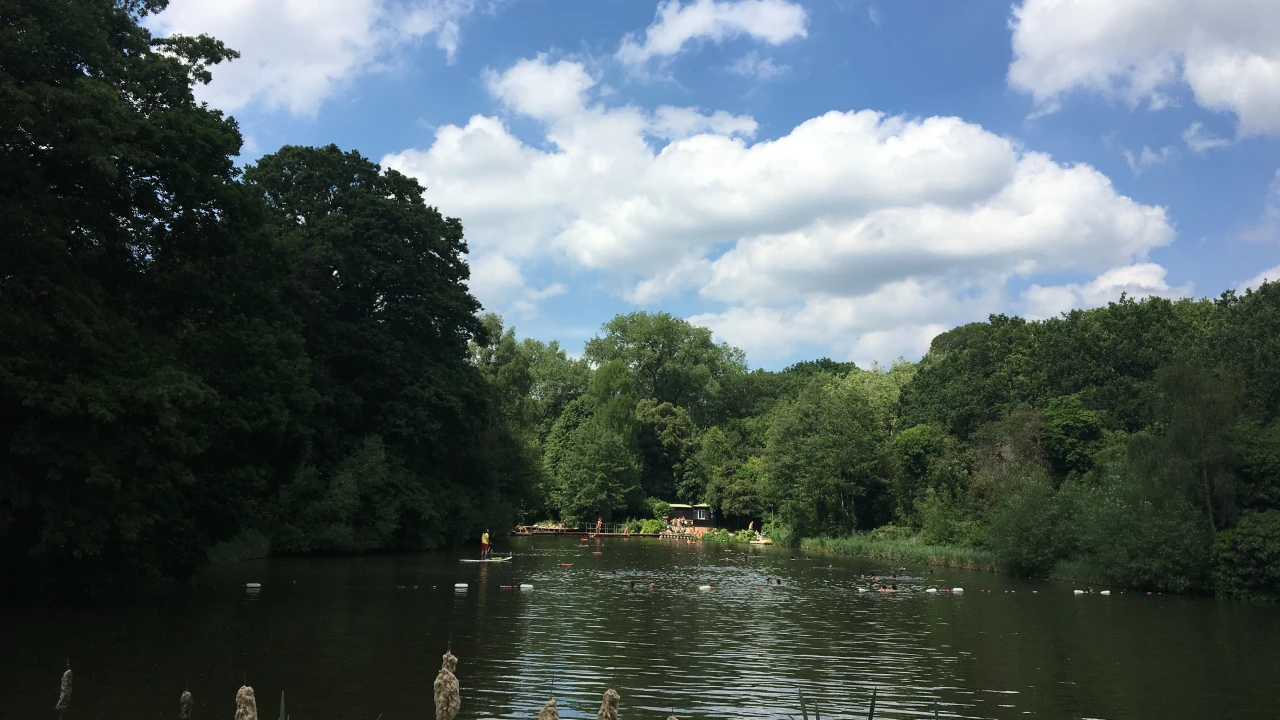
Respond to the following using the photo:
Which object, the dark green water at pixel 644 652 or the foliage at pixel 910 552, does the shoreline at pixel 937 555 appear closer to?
the foliage at pixel 910 552

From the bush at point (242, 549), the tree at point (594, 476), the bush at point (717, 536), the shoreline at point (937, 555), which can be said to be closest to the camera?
the bush at point (242, 549)

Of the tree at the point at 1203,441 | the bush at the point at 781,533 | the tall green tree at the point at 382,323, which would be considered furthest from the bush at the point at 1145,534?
the bush at the point at 781,533

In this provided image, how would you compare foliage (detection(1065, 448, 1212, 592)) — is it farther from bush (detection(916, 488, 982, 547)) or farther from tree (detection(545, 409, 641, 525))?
tree (detection(545, 409, 641, 525))

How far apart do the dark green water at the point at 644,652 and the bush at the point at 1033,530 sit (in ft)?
23.1

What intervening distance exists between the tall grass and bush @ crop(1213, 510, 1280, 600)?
1182 cm

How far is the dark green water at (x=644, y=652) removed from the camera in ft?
46.9

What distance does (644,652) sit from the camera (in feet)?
63.5

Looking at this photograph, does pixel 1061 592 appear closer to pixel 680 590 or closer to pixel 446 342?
pixel 680 590

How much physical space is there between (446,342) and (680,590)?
78.7ft

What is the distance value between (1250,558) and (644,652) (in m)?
23.0

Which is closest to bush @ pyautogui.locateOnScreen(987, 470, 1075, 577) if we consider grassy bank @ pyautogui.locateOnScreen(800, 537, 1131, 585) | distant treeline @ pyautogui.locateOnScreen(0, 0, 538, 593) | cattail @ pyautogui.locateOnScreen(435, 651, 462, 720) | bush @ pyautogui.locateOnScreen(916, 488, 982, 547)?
grassy bank @ pyautogui.locateOnScreen(800, 537, 1131, 585)

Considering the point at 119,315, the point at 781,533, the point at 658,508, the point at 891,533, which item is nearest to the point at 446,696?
the point at 119,315

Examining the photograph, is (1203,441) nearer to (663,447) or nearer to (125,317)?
(125,317)

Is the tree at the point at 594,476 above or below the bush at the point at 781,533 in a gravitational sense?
above
